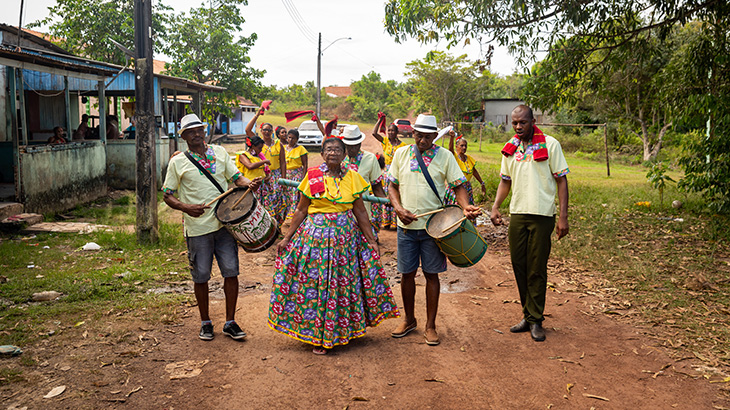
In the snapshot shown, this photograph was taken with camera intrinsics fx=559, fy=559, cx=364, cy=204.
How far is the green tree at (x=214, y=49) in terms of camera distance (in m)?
27.1

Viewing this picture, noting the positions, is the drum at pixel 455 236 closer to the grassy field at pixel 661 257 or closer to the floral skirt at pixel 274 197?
the grassy field at pixel 661 257

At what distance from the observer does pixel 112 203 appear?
1291 centimetres

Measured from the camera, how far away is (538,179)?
5.01 meters

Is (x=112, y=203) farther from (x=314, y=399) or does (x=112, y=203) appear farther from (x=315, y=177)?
(x=314, y=399)

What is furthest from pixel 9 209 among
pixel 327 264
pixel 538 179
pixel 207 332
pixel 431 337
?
pixel 538 179

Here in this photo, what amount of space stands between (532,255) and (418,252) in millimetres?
1046

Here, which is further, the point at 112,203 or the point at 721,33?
the point at 112,203

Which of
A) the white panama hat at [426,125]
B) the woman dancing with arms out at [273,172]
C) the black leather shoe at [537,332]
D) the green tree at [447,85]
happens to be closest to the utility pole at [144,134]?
the woman dancing with arms out at [273,172]

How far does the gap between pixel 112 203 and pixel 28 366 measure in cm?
930

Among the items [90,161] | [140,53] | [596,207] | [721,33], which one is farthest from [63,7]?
[721,33]

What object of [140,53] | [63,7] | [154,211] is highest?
[63,7]

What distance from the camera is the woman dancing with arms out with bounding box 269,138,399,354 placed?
4.64 meters

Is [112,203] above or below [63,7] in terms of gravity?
below

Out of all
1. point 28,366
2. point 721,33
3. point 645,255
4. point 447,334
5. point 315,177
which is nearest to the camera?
point 28,366
